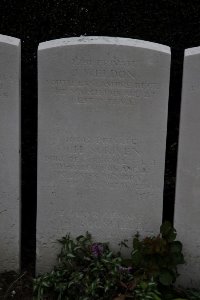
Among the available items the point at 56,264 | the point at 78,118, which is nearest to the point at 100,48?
the point at 78,118

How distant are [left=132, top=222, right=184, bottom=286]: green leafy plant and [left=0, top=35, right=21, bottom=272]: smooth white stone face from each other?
1.01m

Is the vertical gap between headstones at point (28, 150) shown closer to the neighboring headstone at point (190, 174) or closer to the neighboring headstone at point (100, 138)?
the neighboring headstone at point (100, 138)

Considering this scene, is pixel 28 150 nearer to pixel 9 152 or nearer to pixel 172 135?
pixel 9 152

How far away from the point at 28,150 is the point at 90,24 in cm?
127

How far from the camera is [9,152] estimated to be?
3.96m

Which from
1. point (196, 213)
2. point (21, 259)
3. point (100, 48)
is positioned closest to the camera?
point (100, 48)

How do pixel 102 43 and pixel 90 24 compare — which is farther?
pixel 90 24

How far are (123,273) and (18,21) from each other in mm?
2370

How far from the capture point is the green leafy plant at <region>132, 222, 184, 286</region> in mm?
3787

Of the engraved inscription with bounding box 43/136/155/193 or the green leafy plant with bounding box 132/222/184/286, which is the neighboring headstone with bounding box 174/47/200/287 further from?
the engraved inscription with bounding box 43/136/155/193

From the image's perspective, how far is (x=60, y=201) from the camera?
4.05 m

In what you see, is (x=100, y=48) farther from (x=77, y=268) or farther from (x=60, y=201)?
(x=77, y=268)

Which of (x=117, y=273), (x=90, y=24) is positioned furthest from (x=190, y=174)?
(x=90, y=24)

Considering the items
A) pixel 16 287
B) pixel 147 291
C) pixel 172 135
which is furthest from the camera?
pixel 172 135
